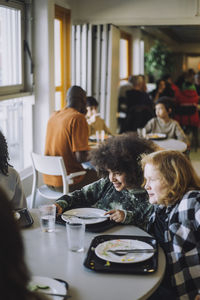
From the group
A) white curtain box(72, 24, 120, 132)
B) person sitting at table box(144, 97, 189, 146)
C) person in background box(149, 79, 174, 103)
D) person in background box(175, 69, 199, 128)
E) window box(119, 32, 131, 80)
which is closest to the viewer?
person sitting at table box(144, 97, 189, 146)

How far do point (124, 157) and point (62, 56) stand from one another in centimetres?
331

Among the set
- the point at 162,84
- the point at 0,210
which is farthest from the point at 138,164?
the point at 162,84

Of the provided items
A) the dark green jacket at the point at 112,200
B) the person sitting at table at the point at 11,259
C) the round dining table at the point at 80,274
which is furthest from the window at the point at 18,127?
the person sitting at table at the point at 11,259

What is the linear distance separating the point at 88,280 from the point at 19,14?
10.9 ft

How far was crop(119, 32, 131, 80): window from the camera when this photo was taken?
9.20 meters

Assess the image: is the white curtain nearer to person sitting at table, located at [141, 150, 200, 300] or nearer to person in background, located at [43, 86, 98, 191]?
person in background, located at [43, 86, 98, 191]

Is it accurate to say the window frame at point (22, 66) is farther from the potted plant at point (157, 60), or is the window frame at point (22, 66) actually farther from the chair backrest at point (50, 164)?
the potted plant at point (157, 60)

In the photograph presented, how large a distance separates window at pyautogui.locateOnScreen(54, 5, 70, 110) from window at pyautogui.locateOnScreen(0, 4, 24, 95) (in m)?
0.81

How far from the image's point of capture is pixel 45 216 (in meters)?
1.83

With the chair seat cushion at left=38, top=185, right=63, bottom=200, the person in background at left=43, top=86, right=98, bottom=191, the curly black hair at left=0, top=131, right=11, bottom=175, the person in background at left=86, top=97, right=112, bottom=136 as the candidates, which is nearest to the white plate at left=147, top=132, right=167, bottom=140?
the person in background at left=86, top=97, right=112, bottom=136

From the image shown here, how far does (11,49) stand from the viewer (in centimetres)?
412

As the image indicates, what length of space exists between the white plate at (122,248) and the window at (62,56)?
140 inches

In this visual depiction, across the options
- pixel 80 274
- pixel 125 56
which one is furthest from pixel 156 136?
pixel 125 56

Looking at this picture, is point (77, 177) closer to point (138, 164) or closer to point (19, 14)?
point (138, 164)
